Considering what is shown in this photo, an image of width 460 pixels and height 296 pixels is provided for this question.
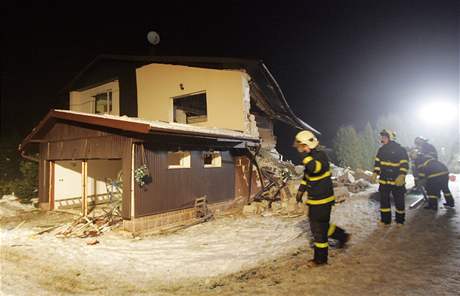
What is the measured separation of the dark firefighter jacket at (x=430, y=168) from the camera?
8.32 meters

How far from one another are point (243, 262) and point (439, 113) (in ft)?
71.2

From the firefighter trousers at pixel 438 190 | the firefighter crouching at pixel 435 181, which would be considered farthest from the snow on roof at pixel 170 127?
the firefighter trousers at pixel 438 190

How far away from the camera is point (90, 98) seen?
686 inches

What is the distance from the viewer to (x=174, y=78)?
13.3 meters

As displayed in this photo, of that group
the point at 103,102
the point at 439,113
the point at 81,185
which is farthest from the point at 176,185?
the point at 439,113

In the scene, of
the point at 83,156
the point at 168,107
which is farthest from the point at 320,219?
the point at 168,107

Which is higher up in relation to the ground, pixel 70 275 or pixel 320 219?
pixel 320 219

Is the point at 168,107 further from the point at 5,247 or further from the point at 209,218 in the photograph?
the point at 5,247

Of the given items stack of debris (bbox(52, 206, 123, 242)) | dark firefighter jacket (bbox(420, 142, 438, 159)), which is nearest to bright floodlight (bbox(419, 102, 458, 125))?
dark firefighter jacket (bbox(420, 142, 438, 159))

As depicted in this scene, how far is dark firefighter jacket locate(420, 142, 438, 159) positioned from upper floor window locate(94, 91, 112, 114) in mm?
15205

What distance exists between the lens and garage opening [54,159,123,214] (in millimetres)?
11266

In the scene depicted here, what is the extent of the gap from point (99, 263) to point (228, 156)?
252 inches

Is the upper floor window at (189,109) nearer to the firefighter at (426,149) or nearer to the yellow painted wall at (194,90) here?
the yellow painted wall at (194,90)

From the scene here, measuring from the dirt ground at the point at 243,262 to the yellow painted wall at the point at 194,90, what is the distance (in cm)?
549
